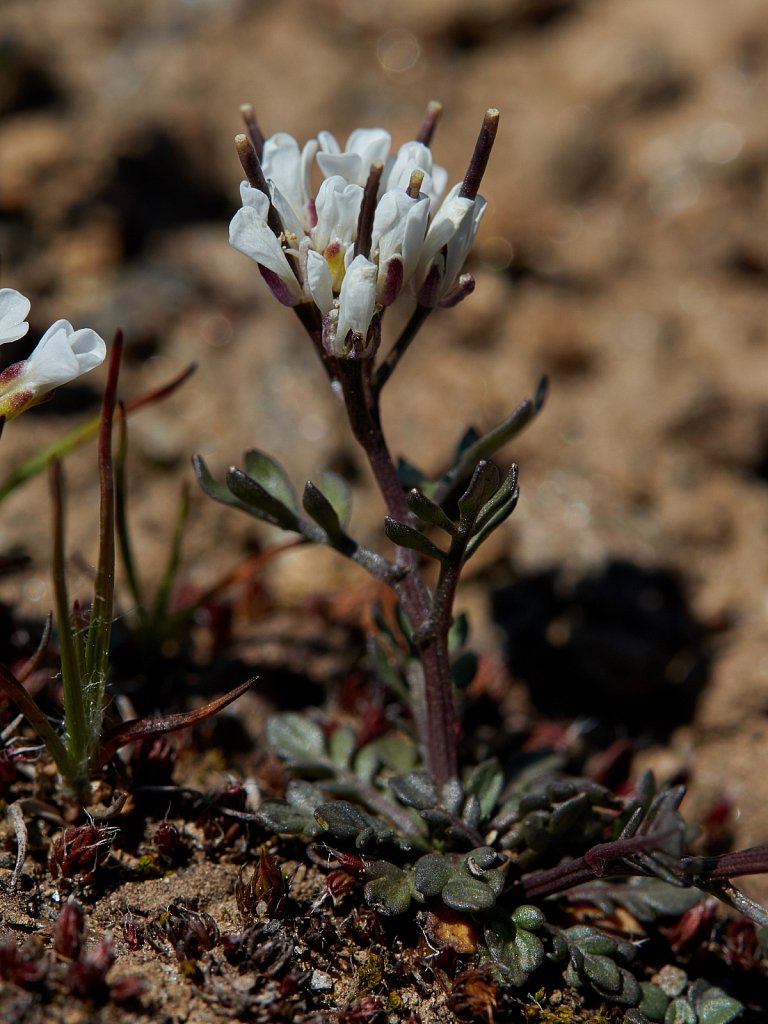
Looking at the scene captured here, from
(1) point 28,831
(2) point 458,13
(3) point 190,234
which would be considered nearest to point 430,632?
(1) point 28,831

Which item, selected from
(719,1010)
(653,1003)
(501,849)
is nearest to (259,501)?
(501,849)

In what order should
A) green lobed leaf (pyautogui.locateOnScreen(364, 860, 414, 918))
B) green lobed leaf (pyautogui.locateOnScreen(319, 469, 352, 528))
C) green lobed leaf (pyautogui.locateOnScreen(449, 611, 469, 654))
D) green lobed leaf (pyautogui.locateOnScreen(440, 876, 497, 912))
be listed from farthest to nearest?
green lobed leaf (pyautogui.locateOnScreen(449, 611, 469, 654)) < green lobed leaf (pyautogui.locateOnScreen(319, 469, 352, 528)) < green lobed leaf (pyautogui.locateOnScreen(364, 860, 414, 918)) < green lobed leaf (pyautogui.locateOnScreen(440, 876, 497, 912))

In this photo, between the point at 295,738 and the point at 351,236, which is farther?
the point at 295,738

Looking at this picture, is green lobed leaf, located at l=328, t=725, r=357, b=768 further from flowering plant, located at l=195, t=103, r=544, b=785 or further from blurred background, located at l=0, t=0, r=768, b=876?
blurred background, located at l=0, t=0, r=768, b=876

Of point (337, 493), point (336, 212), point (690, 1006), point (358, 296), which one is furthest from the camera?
point (337, 493)

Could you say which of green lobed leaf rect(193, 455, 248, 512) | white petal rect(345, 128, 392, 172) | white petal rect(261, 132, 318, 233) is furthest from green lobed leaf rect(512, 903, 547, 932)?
white petal rect(345, 128, 392, 172)

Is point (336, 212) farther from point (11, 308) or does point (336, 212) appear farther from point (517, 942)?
point (517, 942)

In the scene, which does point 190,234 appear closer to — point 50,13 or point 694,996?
point 50,13
